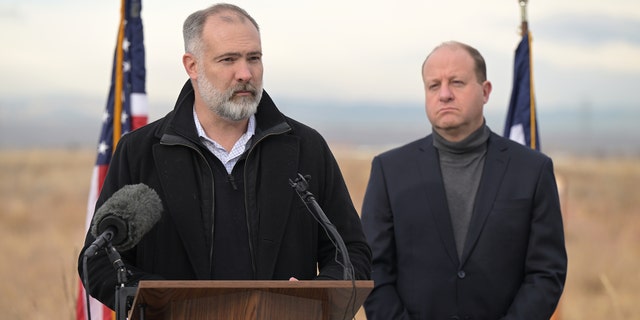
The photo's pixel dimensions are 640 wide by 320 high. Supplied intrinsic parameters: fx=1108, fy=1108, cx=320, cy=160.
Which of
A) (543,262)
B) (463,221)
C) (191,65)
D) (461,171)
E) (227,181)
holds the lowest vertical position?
(543,262)

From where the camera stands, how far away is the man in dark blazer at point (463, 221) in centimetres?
571

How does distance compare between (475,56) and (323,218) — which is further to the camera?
(475,56)

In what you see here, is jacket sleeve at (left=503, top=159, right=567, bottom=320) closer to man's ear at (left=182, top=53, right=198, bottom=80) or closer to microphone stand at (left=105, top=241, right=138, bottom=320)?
man's ear at (left=182, top=53, right=198, bottom=80)

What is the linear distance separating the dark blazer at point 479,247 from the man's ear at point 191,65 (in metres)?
1.50

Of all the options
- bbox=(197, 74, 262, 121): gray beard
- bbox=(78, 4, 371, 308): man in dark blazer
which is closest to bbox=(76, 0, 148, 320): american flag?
bbox=(78, 4, 371, 308): man in dark blazer

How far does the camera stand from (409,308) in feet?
19.1

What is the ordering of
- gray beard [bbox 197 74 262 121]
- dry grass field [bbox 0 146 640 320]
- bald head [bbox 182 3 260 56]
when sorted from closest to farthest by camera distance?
1. gray beard [bbox 197 74 262 121]
2. bald head [bbox 182 3 260 56]
3. dry grass field [bbox 0 146 640 320]

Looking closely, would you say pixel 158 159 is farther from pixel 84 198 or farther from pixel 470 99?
pixel 84 198

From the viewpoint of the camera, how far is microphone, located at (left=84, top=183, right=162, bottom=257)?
12.8 ft

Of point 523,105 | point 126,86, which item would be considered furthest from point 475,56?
point 126,86

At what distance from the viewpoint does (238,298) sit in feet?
12.3

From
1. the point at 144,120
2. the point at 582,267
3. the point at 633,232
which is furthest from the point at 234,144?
the point at 633,232

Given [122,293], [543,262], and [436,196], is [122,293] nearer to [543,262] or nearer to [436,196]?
[436,196]

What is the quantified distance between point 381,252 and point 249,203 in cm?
143
